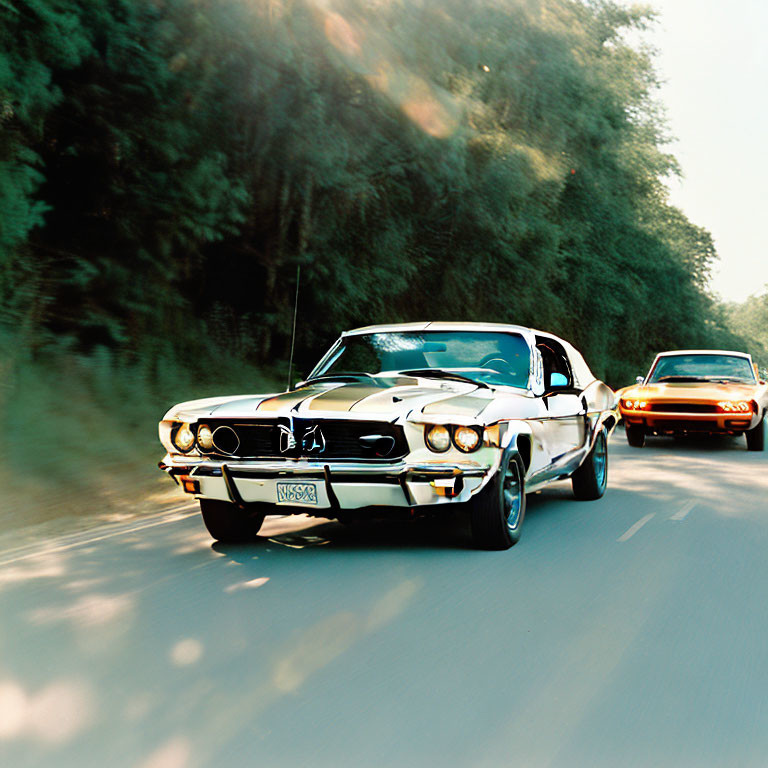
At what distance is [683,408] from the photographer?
49.1 feet

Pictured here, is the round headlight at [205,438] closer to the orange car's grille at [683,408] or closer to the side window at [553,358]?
the side window at [553,358]

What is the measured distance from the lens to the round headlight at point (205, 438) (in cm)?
704

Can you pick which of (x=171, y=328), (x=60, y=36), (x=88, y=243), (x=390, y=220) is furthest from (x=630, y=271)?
(x=60, y=36)

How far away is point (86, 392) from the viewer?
1364cm

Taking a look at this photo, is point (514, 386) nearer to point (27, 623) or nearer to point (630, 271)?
point (27, 623)

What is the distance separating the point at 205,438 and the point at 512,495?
7.38ft

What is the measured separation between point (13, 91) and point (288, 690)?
8.48m

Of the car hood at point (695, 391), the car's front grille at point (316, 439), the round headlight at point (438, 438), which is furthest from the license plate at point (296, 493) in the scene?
the car hood at point (695, 391)

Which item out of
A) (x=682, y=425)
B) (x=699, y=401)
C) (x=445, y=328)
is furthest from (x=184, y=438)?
(x=699, y=401)

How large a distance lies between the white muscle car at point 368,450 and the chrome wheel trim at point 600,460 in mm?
1937

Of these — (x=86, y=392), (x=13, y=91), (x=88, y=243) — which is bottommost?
(x=86, y=392)

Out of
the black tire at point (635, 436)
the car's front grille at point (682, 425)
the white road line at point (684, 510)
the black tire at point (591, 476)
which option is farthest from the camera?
the black tire at point (635, 436)

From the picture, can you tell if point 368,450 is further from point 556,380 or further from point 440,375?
Answer: point 556,380

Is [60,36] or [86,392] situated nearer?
[60,36]
